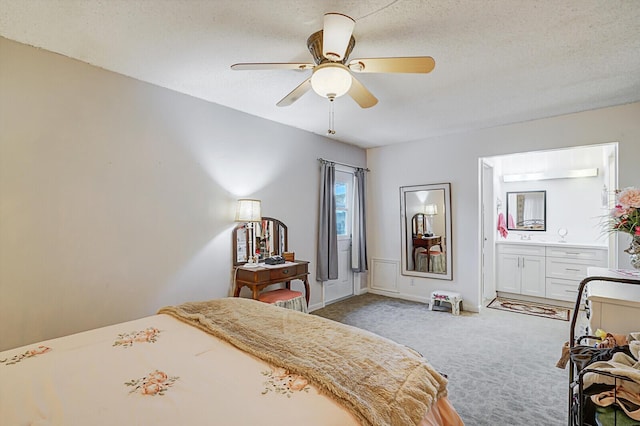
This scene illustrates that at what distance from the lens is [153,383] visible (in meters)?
1.18

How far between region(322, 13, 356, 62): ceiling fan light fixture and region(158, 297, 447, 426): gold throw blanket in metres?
1.52

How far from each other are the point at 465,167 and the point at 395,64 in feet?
9.97

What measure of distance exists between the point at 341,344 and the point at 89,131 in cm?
252

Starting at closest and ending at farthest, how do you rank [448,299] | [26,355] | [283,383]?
[283,383] < [26,355] < [448,299]

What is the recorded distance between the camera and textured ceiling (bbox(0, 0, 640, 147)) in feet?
5.92

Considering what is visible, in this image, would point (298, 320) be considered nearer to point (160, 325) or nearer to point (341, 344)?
point (341, 344)

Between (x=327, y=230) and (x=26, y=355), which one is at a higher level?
(x=327, y=230)

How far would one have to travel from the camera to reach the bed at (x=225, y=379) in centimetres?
100

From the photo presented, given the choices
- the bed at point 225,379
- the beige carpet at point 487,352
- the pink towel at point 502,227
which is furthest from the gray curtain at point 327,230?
the pink towel at point 502,227

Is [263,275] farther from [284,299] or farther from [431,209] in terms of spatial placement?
[431,209]

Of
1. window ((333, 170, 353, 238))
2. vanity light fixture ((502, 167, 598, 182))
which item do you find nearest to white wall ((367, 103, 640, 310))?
window ((333, 170, 353, 238))

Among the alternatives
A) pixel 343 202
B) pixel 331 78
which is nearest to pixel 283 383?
pixel 331 78

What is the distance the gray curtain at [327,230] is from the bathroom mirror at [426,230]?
48.7 inches

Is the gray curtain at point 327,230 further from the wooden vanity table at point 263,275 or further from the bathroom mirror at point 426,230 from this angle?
the bathroom mirror at point 426,230
